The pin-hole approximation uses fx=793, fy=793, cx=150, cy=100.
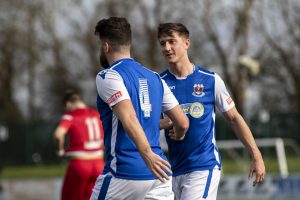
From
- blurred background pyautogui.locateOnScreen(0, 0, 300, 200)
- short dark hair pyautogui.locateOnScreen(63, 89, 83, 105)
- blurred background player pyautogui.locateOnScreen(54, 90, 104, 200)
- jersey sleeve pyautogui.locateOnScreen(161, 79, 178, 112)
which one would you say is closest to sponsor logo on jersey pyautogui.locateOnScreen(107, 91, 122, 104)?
jersey sleeve pyautogui.locateOnScreen(161, 79, 178, 112)

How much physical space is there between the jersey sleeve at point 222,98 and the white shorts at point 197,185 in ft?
1.91

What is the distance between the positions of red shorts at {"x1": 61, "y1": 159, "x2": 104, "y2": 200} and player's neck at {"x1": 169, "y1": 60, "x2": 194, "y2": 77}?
15.0ft

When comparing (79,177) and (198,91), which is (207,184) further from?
(79,177)

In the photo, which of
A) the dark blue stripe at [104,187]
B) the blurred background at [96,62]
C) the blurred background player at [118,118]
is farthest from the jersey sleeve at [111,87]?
the blurred background at [96,62]

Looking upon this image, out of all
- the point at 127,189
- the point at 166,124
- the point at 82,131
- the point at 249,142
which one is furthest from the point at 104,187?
Answer: the point at 82,131

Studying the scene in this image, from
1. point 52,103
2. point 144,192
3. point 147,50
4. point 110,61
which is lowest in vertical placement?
point 52,103

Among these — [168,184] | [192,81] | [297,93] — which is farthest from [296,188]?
[297,93]

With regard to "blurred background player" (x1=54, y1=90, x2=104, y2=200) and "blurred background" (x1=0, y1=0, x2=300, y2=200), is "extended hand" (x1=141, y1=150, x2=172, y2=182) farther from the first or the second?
"blurred background" (x1=0, y1=0, x2=300, y2=200)

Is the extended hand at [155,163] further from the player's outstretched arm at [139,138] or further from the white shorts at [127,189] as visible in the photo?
the white shorts at [127,189]

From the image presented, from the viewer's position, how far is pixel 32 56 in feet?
150

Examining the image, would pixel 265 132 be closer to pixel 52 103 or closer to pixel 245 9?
pixel 245 9

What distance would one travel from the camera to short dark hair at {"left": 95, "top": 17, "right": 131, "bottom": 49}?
5.19 meters

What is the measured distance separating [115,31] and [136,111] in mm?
542

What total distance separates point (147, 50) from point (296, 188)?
2931 cm
